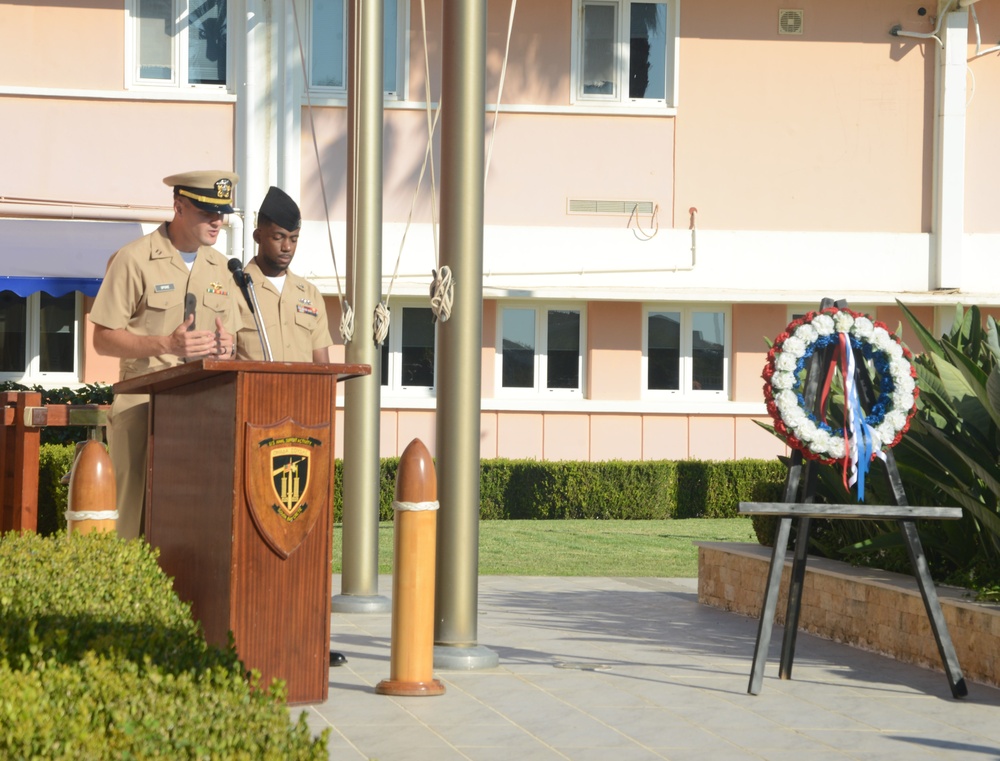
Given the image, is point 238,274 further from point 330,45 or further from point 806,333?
point 330,45

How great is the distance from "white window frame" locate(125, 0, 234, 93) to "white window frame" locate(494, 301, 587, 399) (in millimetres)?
5181

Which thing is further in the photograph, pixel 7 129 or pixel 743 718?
pixel 7 129

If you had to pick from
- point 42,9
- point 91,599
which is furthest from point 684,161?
point 91,599

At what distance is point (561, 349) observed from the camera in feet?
68.8

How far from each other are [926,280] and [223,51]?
10.7m

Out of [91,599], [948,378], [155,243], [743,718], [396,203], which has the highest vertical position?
[396,203]

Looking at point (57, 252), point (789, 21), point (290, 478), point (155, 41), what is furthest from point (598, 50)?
point (290, 478)

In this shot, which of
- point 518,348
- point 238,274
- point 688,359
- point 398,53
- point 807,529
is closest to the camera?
point 238,274

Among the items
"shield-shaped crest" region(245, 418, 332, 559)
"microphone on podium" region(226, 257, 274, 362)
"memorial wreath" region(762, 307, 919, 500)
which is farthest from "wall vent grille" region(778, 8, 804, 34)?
"shield-shaped crest" region(245, 418, 332, 559)

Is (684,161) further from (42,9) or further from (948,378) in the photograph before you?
(948,378)

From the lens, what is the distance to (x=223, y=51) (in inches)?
790

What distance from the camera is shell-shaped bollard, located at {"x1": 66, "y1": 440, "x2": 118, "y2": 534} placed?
635 centimetres

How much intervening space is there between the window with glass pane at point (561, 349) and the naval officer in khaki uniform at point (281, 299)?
13.2 metres

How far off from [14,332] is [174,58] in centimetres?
443
